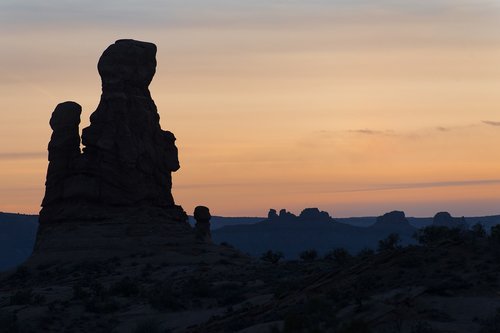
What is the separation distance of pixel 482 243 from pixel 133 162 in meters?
47.8

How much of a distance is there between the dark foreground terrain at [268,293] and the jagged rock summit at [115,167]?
578 centimetres

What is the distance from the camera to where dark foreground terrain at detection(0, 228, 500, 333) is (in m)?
37.2

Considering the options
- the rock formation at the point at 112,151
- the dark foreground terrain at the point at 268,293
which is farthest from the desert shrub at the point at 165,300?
the rock formation at the point at 112,151

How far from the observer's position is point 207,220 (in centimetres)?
9338

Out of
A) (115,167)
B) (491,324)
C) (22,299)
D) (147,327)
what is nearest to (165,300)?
(147,327)

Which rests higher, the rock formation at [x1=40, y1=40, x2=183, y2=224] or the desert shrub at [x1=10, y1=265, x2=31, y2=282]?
the rock formation at [x1=40, y1=40, x2=183, y2=224]

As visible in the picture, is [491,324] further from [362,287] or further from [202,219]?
[202,219]

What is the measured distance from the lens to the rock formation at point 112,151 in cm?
8838

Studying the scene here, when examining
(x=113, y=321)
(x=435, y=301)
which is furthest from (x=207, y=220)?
(x=435, y=301)

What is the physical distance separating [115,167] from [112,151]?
1.37 meters

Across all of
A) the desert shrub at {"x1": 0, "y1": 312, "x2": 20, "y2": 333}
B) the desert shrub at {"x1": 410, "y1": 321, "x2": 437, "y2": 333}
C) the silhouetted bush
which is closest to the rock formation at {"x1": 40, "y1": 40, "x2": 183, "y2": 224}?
the silhouetted bush

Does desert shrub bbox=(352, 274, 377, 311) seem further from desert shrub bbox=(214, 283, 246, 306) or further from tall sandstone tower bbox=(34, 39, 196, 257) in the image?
tall sandstone tower bbox=(34, 39, 196, 257)

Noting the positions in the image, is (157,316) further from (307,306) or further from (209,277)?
(307,306)

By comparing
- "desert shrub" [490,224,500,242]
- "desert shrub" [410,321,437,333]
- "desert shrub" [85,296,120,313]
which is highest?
"desert shrub" [490,224,500,242]
